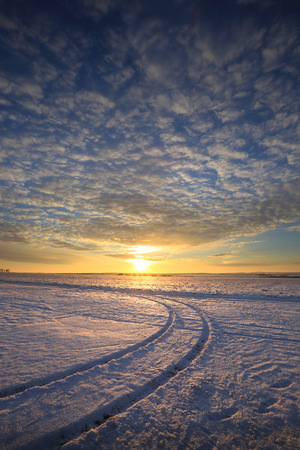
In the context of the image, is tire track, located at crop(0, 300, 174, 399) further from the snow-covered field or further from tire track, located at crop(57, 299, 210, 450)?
tire track, located at crop(57, 299, 210, 450)

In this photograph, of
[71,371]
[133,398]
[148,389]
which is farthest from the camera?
[71,371]

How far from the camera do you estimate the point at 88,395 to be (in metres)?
4.11

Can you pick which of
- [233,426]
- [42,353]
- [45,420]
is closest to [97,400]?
[45,420]

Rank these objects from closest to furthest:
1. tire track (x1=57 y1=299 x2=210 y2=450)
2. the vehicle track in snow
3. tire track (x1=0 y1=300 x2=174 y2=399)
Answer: the vehicle track in snow → tire track (x1=57 y1=299 x2=210 y2=450) → tire track (x1=0 y1=300 x2=174 y2=399)

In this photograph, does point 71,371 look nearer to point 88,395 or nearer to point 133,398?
point 88,395

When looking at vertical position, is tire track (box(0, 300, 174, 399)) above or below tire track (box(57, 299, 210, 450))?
above

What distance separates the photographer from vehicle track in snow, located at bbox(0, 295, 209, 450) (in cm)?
318

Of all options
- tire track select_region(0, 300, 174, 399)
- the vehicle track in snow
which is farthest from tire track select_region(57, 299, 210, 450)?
tire track select_region(0, 300, 174, 399)

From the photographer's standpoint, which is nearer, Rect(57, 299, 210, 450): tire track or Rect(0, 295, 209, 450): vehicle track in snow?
Rect(0, 295, 209, 450): vehicle track in snow

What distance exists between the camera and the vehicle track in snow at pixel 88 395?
125 inches

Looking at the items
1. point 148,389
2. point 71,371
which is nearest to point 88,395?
point 71,371

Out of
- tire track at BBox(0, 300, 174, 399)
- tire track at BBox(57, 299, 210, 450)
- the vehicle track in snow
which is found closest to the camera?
the vehicle track in snow

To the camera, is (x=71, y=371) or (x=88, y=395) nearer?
(x=88, y=395)

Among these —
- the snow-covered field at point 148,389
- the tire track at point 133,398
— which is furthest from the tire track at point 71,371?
A: the tire track at point 133,398
